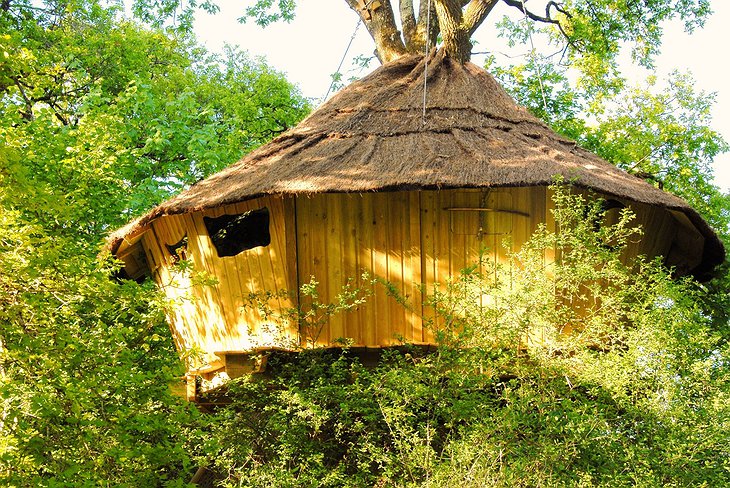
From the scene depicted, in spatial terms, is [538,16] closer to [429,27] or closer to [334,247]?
[429,27]

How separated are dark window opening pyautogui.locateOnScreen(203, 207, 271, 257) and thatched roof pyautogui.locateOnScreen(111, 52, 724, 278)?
0.53m

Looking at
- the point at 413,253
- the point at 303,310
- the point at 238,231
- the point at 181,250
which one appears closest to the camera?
the point at 413,253

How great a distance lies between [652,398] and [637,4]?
9797 millimetres

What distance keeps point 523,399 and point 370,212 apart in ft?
8.88

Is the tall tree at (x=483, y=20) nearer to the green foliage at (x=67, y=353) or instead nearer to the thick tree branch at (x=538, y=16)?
the thick tree branch at (x=538, y=16)

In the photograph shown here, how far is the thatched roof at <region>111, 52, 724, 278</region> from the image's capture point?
7.49 metres

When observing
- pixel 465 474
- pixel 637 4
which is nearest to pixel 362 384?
pixel 465 474

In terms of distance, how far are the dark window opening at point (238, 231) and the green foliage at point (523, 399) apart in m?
1.95

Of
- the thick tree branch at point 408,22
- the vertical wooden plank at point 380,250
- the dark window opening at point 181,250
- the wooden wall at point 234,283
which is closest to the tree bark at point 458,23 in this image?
the thick tree branch at point 408,22

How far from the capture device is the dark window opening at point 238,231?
8781 millimetres

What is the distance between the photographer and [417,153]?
799 cm

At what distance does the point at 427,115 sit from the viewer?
9047mm

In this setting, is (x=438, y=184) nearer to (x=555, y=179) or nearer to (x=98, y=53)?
(x=555, y=179)

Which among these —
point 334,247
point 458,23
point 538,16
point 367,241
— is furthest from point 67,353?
point 538,16
